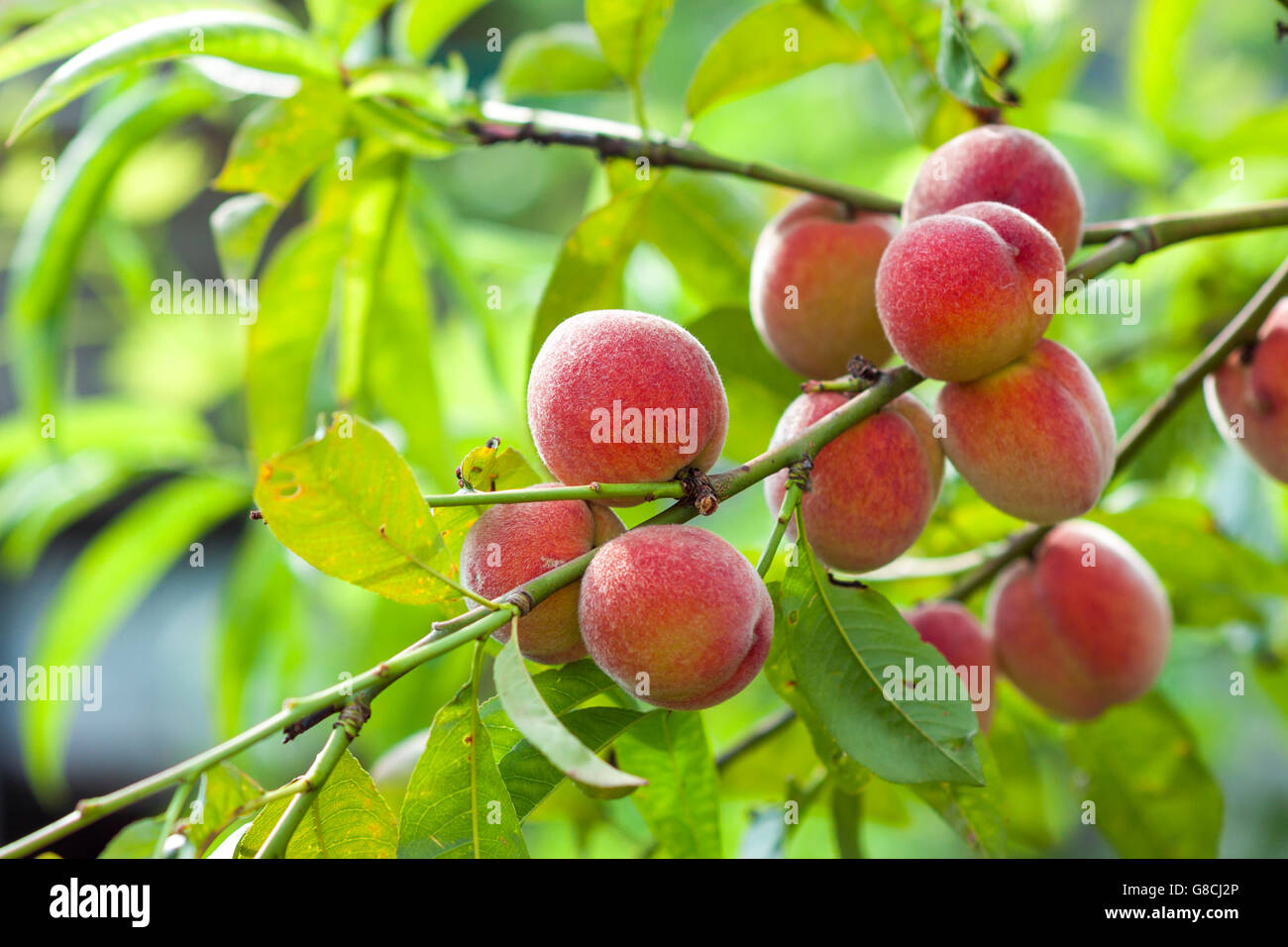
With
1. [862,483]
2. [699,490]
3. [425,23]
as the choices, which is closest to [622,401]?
[699,490]

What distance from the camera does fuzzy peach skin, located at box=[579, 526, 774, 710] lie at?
0.51 metres

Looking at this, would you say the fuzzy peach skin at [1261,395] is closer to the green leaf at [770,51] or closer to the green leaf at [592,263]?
the green leaf at [770,51]

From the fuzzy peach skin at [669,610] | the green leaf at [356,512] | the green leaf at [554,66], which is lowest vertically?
the fuzzy peach skin at [669,610]

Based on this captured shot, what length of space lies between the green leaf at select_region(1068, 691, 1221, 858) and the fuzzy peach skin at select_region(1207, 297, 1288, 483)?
0.96 feet

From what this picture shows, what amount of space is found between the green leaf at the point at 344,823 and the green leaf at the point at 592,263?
363 millimetres

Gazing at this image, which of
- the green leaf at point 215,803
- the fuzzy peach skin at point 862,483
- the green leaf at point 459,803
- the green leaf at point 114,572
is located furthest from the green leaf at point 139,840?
the green leaf at point 114,572

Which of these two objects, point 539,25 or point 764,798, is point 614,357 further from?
point 539,25

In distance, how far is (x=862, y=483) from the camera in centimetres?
64

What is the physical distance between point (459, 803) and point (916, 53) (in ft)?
2.06

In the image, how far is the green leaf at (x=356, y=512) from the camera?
20.2 inches

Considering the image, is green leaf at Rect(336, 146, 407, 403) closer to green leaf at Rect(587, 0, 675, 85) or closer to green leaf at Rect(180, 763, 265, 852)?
green leaf at Rect(587, 0, 675, 85)

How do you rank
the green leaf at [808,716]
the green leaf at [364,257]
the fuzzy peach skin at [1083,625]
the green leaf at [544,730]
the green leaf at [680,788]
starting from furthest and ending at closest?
the green leaf at [364,257] < the fuzzy peach skin at [1083,625] < the green leaf at [680,788] < the green leaf at [808,716] < the green leaf at [544,730]

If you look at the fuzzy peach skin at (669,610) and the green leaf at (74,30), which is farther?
the green leaf at (74,30)

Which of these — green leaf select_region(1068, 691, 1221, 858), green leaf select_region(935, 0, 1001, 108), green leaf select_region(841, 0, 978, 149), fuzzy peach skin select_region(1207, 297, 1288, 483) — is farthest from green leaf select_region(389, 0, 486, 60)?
green leaf select_region(1068, 691, 1221, 858)
